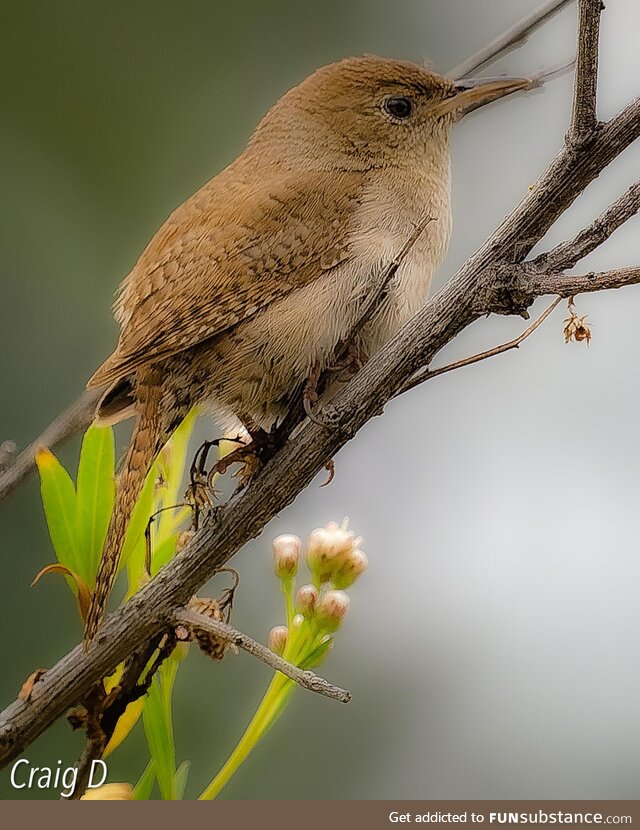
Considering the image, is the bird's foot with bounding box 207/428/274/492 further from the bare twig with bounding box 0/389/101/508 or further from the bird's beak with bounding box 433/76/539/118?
the bird's beak with bounding box 433/76/539/118

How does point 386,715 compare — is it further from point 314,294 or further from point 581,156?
point 581,156

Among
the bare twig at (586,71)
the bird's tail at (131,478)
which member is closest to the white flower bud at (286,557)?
the bird's tail at (131,478)

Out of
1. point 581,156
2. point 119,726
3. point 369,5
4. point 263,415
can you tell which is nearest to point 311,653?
point 119,726

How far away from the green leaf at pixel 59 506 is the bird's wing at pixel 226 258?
8cm

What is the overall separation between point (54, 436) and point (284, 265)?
25 cm

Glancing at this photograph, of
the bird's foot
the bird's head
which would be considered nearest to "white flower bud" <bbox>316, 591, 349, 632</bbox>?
the bird's foot

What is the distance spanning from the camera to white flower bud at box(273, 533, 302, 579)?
0.81 metres

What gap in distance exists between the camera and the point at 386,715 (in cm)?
122

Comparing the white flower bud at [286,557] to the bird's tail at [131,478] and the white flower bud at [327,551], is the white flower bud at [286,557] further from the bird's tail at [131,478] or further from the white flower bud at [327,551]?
the bird's tail at [131,478]

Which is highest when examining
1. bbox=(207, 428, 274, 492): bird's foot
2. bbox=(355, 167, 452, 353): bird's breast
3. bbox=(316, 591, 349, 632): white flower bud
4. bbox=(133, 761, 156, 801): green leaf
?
bbox=(355, 167, 452, 353): bird's breast

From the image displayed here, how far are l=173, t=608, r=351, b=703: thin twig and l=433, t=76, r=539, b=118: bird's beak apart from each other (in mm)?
567

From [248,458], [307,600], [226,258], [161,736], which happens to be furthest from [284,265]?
[161,736]

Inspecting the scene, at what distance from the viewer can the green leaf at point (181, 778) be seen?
2.58 ft

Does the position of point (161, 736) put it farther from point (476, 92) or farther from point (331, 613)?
point (476, 92)
